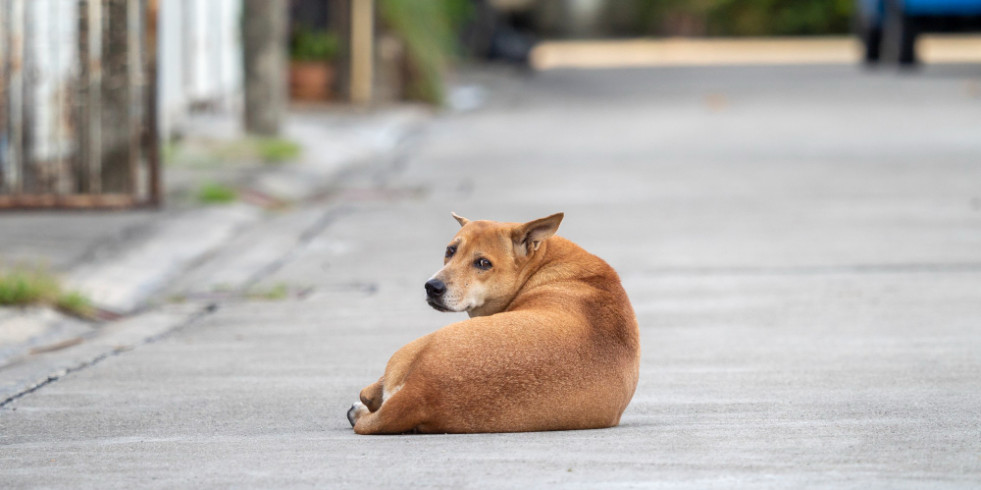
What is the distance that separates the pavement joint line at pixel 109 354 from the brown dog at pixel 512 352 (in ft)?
5.39

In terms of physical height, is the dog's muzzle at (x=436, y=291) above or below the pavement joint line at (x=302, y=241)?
above

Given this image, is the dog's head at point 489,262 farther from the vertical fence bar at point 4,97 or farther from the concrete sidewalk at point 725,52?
the concrete sidewalk at point 725,52

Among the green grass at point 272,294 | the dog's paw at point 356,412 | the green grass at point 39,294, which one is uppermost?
the dog's paw at point 356,412

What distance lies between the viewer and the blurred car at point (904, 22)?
2331 centimetres

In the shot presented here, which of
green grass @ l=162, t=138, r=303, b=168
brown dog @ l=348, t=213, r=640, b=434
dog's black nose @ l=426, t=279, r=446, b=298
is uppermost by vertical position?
dog's black nose @ l=426, t=279, r=446, b=298

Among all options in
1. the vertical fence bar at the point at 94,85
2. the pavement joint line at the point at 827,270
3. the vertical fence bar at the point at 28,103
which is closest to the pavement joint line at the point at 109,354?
the pavement joint line at the point at 827,270

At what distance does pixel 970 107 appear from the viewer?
65.2 ft

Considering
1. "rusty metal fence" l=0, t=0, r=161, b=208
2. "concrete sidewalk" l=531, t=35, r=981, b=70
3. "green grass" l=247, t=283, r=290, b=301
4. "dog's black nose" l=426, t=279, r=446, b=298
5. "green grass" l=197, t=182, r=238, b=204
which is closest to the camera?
"dog's black nose" l=426, t=279, r=446, b=298

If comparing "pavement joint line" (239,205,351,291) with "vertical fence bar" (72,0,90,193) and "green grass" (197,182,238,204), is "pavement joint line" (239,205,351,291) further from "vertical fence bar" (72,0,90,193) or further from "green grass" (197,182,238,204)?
"vertical fence bar" (72,0,90,193)

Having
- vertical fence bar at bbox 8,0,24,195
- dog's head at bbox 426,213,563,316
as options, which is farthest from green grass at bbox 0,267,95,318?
dog's head at bbox 426,213,563,316

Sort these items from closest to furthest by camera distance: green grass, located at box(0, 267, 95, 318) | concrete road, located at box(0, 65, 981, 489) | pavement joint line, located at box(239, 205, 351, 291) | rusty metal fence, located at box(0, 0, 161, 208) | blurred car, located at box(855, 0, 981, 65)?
concrete road, located at box(0, 65, 981, 489)
green grass, located at box(0, 267, 95, 318)
pavement joint line, located at box(239, 205, 351, 291)
rusty metal fence, located at box(0, 0, 161, 208)
blurred car, located at box(855, 0, 981, 65)

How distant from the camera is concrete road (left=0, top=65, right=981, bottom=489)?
423cm

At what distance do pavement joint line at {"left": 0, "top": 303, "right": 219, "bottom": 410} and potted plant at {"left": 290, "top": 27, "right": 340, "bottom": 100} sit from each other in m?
14.4

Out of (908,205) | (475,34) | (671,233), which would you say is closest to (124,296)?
(671,233)
